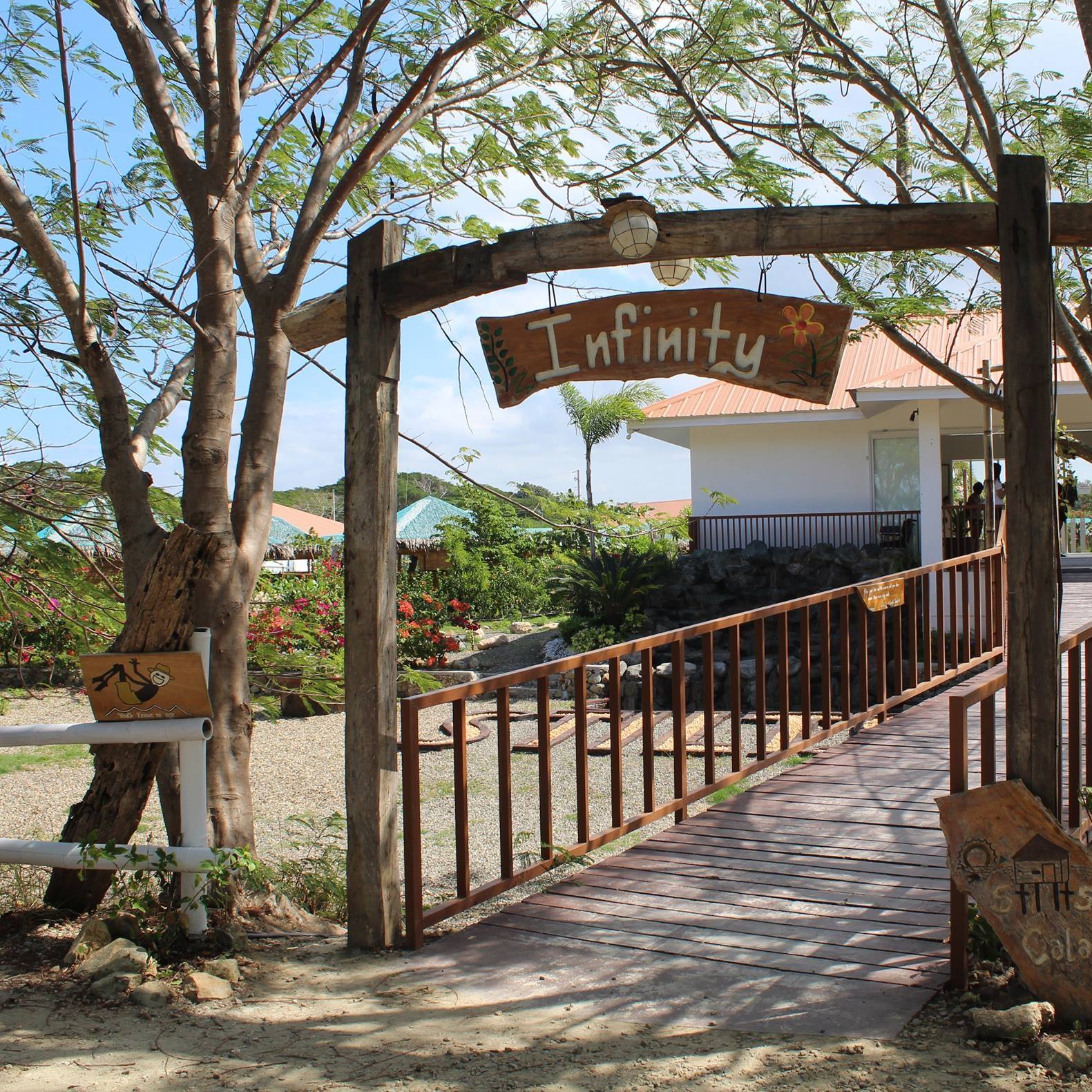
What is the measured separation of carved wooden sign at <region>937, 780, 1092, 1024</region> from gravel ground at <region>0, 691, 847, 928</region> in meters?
2.73

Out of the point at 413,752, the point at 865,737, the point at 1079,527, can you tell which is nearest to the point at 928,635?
the point at 865,737

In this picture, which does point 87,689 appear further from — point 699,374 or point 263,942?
point 699,374

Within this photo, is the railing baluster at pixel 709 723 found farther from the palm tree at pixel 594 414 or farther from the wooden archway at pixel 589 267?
the palm tree at pixel 594 414

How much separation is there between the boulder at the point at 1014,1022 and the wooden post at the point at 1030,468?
25.7 inches

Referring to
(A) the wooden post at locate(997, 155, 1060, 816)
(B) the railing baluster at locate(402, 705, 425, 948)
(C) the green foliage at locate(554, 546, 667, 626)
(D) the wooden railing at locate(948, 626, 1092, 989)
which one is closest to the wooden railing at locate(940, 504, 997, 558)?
(C) the green foliage at locate(554, 546, 667, 626)

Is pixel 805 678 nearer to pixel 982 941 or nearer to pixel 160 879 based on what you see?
pixel 982 941

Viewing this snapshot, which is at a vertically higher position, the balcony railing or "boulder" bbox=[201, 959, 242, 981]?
the balcony railing

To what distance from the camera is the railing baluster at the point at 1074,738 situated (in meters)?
4.59

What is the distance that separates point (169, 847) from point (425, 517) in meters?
27.1

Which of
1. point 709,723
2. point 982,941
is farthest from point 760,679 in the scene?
point 982,941

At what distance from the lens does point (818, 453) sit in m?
19.0

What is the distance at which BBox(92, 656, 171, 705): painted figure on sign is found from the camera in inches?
161

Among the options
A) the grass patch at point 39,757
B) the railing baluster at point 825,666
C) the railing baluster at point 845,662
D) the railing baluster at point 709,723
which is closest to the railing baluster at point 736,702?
the railing baluster at point 709,723

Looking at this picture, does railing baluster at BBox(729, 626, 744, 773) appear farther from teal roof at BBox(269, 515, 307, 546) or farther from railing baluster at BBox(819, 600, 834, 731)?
teal roof at BBox(269, 515, 307, 546)
